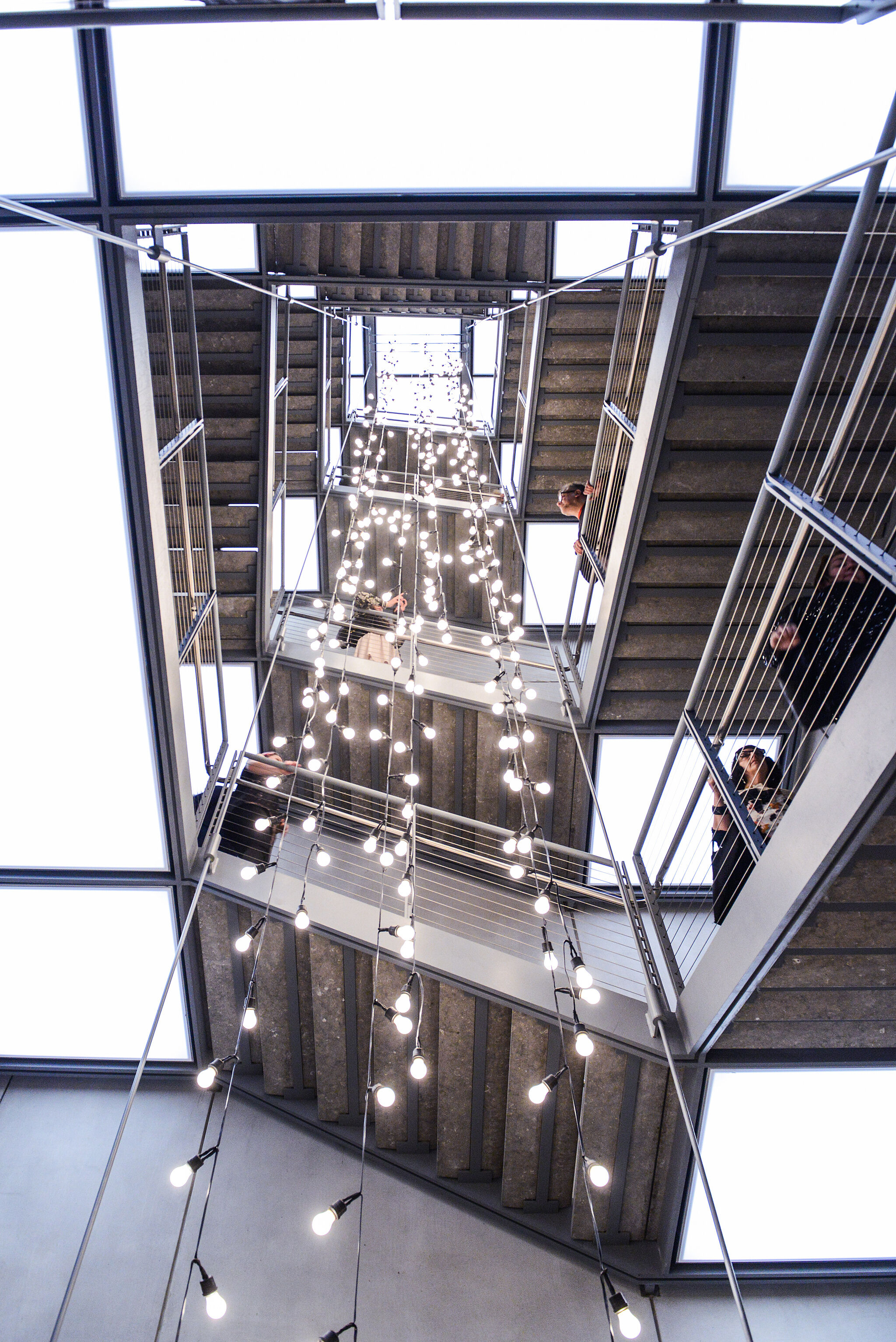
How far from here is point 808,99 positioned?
3.05m

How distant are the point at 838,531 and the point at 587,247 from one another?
182 inches

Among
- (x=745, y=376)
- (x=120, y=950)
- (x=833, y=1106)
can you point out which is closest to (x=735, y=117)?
(x=745, y=376)

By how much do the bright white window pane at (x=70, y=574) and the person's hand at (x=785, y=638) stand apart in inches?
115

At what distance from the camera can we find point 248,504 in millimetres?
6203

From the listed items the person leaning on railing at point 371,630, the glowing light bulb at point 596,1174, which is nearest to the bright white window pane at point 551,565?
the person leaning on railing at point 371,630

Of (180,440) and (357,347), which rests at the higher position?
(357,347)

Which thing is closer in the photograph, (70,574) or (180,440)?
(70,574)

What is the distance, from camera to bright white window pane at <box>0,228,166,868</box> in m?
3.18

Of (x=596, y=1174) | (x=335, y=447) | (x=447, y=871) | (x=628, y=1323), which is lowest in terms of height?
(x=447, y=871)

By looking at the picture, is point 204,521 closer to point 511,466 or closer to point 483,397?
point 511,466

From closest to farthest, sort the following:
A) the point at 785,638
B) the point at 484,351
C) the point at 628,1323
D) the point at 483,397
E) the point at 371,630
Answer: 1. the point at 628,1323
2. the point at 785,638
3. the point at 371,630
4. the point at 484,351
5. the point at 483,397

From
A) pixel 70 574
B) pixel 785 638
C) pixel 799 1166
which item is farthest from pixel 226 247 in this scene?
pixel 799 1166

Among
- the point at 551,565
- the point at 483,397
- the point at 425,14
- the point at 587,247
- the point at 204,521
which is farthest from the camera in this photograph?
the point at 483,397

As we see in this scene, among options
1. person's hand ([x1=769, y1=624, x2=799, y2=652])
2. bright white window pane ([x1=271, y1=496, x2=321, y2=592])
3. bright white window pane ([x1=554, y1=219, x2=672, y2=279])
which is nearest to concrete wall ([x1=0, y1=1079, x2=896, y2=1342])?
person's hand ([x1=769, y1=624, x2=799, y2=652])
